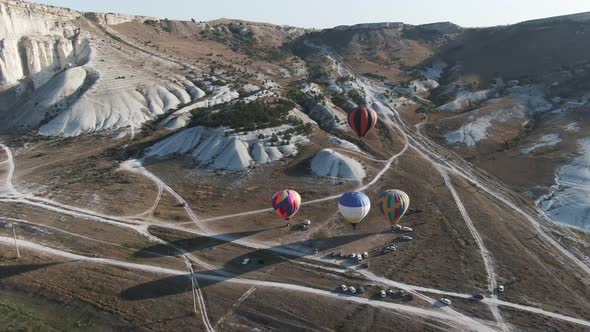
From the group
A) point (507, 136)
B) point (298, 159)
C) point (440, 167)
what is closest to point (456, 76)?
point (507, 136)

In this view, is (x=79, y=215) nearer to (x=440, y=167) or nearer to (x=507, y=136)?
(x=440, y=167)

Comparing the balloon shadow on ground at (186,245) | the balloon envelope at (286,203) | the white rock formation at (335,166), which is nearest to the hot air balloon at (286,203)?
the balloon envelope at (286,203)

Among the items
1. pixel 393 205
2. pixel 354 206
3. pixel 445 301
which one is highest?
pixel 354 206

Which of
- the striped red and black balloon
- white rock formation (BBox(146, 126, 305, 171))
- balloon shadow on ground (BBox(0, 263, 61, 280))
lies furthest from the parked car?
white rock formation (BBox(146, 126, 305, 171))

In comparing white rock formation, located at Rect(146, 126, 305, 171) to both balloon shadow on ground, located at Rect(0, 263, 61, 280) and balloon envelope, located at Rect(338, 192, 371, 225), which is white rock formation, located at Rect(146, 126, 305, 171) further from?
balloon shadow on ground, located at Rect(0, 263, 61, 280)

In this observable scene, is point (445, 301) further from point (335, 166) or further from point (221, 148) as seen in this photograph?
point (221, 148)

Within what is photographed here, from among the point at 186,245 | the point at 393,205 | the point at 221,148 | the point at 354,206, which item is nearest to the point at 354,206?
the point at 354,206
